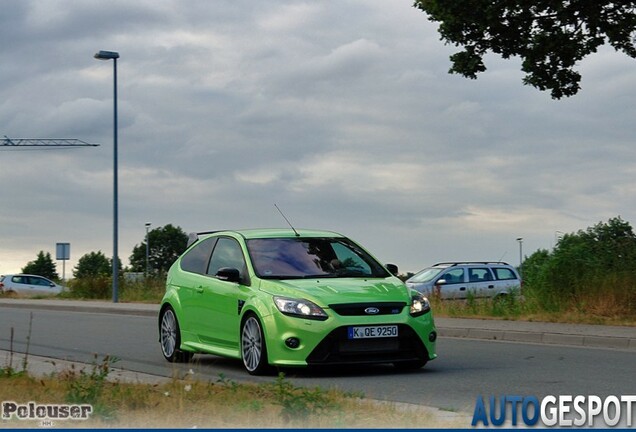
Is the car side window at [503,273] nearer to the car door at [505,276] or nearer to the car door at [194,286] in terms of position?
the car door at [505,276]

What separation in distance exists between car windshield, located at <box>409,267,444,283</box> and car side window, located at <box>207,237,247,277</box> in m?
18.4

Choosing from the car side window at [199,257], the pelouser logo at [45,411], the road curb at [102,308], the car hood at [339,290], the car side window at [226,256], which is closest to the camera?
the pelouser logo at [45,411]

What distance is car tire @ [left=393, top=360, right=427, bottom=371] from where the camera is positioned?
13473 millimetres

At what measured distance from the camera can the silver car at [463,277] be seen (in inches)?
1282

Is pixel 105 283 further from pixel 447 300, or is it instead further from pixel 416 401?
pixel 416 401

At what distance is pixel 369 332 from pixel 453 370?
5.01 feet

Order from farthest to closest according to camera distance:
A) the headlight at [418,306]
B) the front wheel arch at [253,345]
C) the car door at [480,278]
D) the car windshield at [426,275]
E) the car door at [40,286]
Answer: the car door at [40,286], the car door at [480,278], the car windshield at [426,275], the headlight at [418,306], the front wheel arch at [253,345]

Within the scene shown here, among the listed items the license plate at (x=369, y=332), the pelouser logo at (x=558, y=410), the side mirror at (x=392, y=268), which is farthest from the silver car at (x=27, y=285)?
the pelouser logo at (x=558, y=410)

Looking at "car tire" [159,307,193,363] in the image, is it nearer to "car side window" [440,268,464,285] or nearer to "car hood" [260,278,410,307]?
"car hood" [260,278,410,307]

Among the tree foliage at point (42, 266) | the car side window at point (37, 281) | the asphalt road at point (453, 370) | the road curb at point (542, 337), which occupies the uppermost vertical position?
the tree foliage at point (42, 266)

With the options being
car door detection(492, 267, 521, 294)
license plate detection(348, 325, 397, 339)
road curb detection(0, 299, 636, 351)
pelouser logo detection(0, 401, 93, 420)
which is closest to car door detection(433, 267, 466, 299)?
car door detection(492, 267, 521, 294)

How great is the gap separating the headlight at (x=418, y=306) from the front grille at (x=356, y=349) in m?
0.23

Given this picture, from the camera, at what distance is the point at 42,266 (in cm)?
15500

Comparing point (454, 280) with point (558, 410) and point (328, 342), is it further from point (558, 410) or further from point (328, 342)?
point (558, 410)
